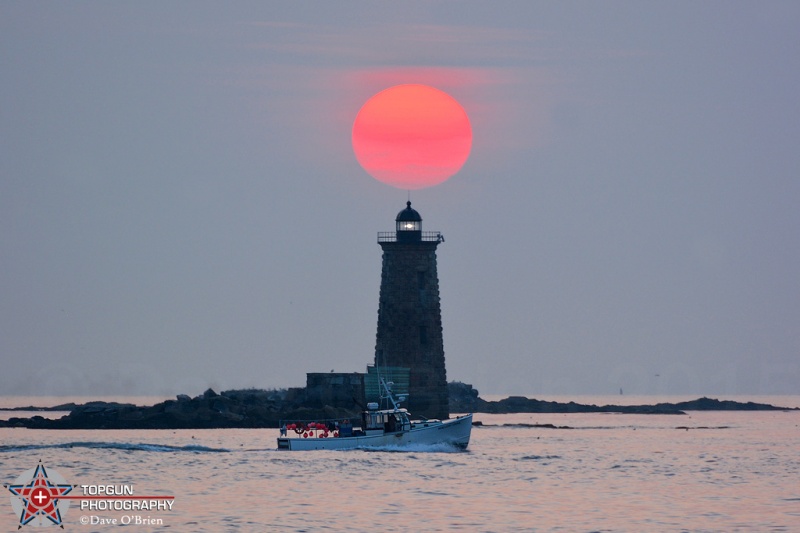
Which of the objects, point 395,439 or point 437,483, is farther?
point 395,439

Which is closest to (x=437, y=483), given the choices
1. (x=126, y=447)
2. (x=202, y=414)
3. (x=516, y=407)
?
(x=126, y=447)

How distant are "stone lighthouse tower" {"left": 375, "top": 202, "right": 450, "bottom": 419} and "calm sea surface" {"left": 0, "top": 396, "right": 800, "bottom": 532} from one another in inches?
183

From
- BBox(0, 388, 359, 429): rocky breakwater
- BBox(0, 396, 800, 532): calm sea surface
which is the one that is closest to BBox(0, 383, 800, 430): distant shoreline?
BBox(0, 388, 359, 429): rocky breakwater

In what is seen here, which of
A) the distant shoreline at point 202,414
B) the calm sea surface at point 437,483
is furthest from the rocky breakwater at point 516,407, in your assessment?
the calm sea surface at point 437,483

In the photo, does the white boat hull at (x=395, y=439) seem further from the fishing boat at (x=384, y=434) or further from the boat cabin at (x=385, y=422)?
the boat cabin at (x=385, y=422)

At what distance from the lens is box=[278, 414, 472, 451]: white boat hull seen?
73500mm

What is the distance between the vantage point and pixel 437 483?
59062mm

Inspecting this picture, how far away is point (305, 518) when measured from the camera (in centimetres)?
4703

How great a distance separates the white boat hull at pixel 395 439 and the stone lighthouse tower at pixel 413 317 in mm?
13953

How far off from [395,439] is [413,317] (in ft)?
59.4

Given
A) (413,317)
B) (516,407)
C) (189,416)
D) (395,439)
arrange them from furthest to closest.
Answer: (516,407)
(189,416)
(413,317)
(395,439)

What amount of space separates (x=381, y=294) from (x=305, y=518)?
45.1 meters

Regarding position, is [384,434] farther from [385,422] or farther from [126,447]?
[126,447]

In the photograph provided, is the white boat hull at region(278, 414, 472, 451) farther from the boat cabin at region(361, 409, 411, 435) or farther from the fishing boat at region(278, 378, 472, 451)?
the boat cabin at region(361, 409, 411, 435)
